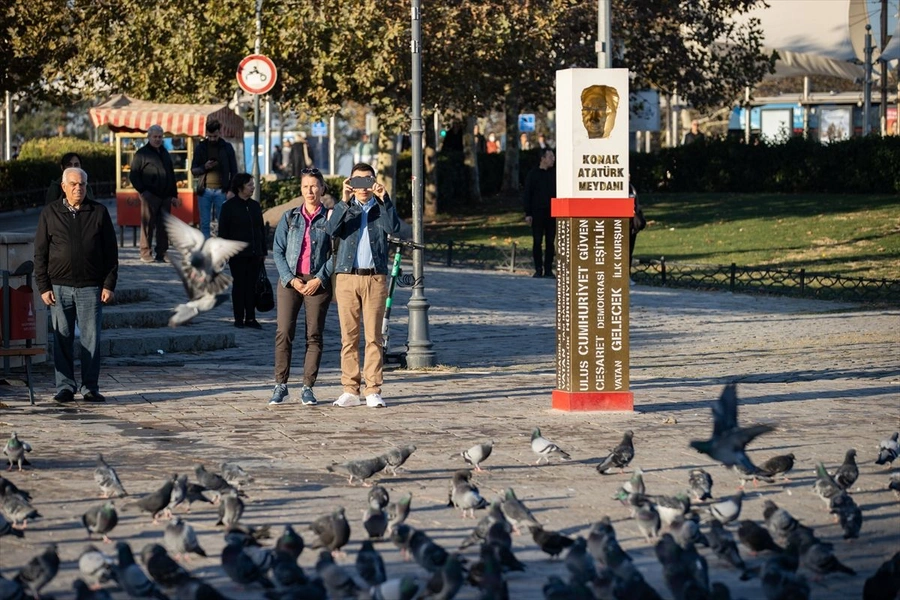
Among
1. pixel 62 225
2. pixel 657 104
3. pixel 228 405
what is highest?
pixel 657 104

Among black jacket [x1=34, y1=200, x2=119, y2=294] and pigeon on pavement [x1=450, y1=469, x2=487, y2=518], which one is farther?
black jacket [x1=34, y1=200, x2=119, y2=294]

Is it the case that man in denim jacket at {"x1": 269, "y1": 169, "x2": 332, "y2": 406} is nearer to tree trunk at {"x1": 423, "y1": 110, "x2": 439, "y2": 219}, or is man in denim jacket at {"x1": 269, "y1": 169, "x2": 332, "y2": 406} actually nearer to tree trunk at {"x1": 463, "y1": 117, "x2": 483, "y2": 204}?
tree trunk at {"x1": 423, "y1": 110, "x2": 439, "y2": 219}

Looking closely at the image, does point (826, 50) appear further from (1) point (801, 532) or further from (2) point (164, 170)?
(1) point (801, 532)

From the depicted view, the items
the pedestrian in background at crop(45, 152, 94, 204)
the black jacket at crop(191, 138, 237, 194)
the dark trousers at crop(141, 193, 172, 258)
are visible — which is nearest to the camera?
the pedestrian in background at crop(45, 152, 94, 204)

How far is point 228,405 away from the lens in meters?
12.4

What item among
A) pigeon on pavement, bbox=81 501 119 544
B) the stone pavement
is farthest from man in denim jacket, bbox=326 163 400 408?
pigeon on pavement, bbox=81 501 119 544

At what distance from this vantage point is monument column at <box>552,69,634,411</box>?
39.5ft

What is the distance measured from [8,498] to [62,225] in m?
4.88

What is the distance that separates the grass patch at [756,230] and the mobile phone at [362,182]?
1422 centimetres

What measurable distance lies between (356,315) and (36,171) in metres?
29.6

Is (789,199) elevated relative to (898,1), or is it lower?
lower

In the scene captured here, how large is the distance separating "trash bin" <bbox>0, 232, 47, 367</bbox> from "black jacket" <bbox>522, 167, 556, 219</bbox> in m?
10.4

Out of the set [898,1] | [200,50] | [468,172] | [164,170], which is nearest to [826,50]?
[898,1]

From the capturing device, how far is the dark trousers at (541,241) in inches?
916
